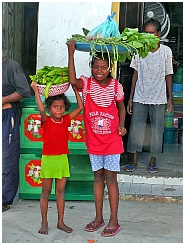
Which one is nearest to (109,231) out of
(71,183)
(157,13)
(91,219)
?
(91,219)

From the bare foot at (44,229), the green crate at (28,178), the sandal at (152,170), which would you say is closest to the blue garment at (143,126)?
the sandal at (152,170)

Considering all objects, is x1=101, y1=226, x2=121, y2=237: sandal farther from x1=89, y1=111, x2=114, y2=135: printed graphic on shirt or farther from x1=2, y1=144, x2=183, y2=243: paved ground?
x1=89, y1=111, x2=114, y2=135: printed graphic on shirt

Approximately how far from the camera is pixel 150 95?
5.70 meters

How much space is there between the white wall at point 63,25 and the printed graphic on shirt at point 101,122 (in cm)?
133

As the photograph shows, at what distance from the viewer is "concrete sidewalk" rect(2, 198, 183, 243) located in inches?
163

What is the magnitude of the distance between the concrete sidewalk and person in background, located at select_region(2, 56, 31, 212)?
0.98ft

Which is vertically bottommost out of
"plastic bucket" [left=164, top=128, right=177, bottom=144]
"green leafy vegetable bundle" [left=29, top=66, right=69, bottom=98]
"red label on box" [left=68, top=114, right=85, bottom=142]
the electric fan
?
"plastic bucket" [left=164, top=128, right=177, bottom=144]

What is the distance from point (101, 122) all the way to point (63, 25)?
5.56 feet

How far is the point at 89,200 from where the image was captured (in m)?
5.14

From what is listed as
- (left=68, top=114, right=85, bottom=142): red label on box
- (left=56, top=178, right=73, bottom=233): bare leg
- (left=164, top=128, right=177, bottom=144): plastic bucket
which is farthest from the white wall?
(left=164, top=128, right=177, bottom=144): plastic bucket

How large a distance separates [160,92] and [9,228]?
2.53m

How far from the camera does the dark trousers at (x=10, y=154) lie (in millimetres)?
4707

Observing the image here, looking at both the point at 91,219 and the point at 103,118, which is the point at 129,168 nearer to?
the point at 91,219

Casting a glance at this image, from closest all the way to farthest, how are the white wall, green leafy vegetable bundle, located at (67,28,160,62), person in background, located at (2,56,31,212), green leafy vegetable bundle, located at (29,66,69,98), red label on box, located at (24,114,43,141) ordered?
green leafy vegetable bundle, located at (67,28,160,62) < green leafy vegetable bundle, located at (29,66,69,98) < person in background, located at (2,56,31,212) < red label on box, located at (24,114,43,141) < the white wall
